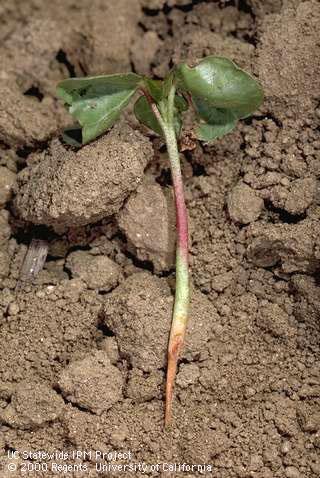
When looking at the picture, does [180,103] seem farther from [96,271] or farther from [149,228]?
[96,271]

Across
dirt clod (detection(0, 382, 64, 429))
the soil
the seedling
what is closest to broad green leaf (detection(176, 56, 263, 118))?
the seedling

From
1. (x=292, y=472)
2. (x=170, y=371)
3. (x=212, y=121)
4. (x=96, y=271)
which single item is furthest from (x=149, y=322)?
(x=212, y=121)

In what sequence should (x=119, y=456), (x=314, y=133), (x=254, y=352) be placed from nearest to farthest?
(x=119, y=456), (x=254, y=352), (x=314, y=133)

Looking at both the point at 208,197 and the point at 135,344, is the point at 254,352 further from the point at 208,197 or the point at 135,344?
the point at 208,197

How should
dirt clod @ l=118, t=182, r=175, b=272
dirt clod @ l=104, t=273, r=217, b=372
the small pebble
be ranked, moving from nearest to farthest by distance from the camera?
the small pebble → dirt clod @ l=104, t=273, r=217, b=372 → dirt clod @ l=118, t=182, r=175, b=272

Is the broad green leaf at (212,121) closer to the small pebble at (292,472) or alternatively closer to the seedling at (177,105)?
the seedling at (177,105)

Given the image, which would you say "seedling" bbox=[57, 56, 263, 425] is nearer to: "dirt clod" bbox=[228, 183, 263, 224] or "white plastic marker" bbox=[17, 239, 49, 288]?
"dirt clod" bbox=[228, 183, 263, 224]

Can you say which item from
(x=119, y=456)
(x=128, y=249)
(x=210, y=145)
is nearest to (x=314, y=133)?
(x=210, y=145)
